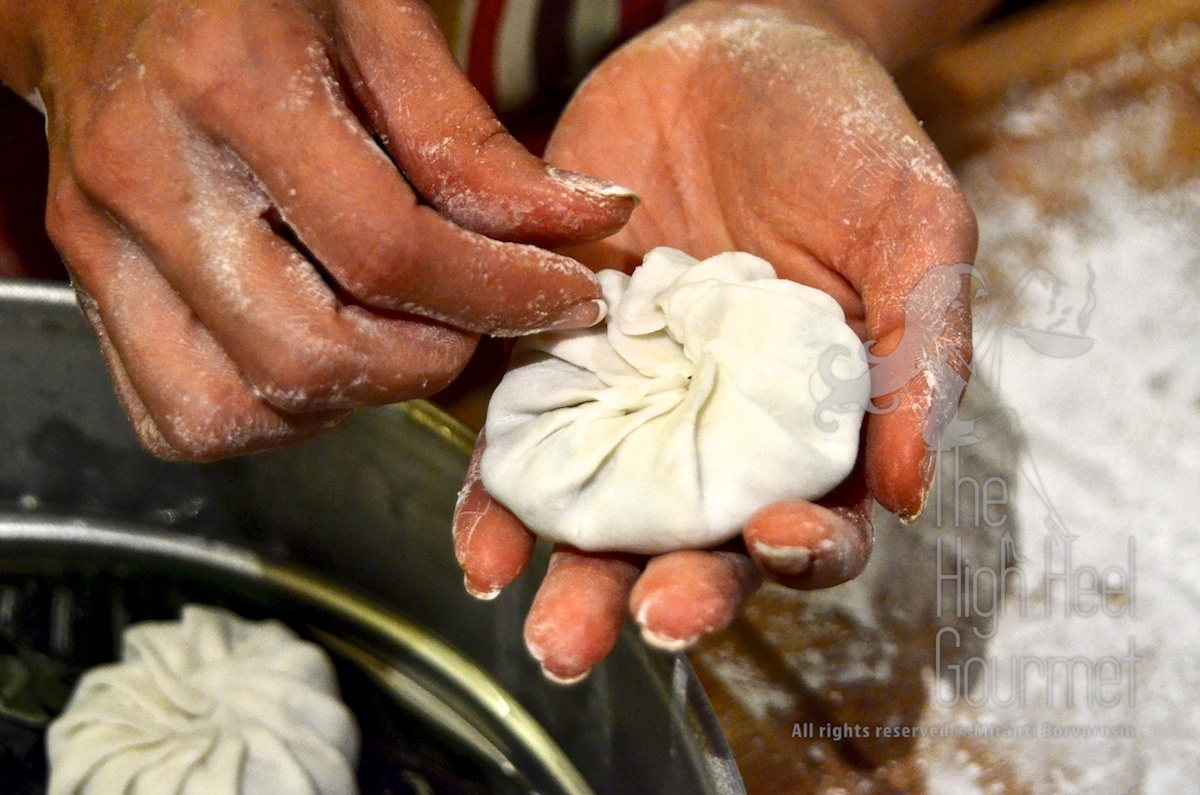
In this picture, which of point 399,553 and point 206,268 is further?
point 399,553

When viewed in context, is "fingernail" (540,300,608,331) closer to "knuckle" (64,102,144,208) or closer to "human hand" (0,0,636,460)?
"human hand" (0,0,636,460)

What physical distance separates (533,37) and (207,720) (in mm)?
1001

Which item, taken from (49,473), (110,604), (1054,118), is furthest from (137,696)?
(1054,118)

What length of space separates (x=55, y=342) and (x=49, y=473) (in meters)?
0.25

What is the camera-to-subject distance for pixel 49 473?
1267mm

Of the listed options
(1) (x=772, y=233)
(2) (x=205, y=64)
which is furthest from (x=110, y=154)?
(1) (x=772, y=233)

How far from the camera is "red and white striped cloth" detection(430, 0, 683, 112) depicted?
125cm

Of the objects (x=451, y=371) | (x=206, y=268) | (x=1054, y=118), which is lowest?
(x=1054, y=118)

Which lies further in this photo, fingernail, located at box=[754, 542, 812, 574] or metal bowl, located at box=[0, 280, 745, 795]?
metal bowl, located at box=[0, 280, 745, 795]

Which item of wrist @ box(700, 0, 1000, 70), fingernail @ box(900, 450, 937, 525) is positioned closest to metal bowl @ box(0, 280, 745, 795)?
fingernail @ box(900, 450, 937, 525)

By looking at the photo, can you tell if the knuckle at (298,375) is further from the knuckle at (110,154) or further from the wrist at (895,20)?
the wrist at (895,20)

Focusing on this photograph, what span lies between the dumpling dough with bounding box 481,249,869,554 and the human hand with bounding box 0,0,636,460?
11 cm

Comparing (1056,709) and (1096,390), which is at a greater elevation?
(1096,390)

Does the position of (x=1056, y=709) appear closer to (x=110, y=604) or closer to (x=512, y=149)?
(x=512, y=149)
